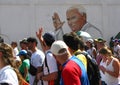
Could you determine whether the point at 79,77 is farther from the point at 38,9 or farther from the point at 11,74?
the point at 38,9

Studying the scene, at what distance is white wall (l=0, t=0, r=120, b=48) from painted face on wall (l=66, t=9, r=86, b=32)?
30.0ft

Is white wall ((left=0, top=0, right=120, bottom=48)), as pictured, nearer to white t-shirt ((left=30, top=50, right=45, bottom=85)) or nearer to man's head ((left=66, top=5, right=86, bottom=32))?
man's head ((left=66, top=5, right=86, bottom=32))

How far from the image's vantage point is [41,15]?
70.7 feet

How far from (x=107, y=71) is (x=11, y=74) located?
11.7ft

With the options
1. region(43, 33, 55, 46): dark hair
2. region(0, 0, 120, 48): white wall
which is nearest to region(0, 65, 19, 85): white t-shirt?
region(43, 33, 55, 46): dark hair

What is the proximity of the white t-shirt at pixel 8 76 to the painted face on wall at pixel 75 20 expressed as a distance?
5.98 meters

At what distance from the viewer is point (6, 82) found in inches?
157

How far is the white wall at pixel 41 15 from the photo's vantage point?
21094mm

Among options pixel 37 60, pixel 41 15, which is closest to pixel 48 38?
pixel 37 60

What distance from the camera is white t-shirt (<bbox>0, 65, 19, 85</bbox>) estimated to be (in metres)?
4.00

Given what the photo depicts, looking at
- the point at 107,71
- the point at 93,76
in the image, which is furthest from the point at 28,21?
the point at 93,76

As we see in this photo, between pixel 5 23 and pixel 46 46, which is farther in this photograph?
pixel 5 23

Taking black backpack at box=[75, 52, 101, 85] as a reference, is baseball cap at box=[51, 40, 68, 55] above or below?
above

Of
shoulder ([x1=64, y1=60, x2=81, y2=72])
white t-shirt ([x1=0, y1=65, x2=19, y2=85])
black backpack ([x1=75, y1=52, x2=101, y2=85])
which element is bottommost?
black backpack ([x1=75, y1=52, x2=101, y2=85])
